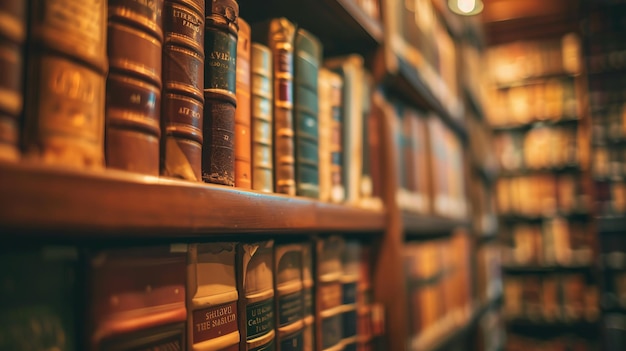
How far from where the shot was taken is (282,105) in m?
0.73

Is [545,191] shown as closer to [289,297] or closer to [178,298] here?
[289,297]

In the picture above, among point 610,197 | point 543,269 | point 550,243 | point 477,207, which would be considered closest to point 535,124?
point 610,197

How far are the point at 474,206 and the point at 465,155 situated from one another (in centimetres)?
24

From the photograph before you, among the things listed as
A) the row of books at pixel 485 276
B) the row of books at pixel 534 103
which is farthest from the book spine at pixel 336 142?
the row of books at pixel 534 103

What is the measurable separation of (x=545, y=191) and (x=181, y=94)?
313 cm

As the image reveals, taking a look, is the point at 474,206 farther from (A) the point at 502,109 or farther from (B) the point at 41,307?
(B) the point at 41,307

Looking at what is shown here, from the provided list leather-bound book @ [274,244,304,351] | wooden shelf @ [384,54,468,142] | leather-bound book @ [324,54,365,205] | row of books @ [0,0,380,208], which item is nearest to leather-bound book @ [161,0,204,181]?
row of books @ [0,0,380,208]

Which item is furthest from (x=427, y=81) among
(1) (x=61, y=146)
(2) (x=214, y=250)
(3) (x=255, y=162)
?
(1) (x=61, y=146)

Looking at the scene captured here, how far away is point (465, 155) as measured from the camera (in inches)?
86.9

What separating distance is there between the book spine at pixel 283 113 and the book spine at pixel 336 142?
17 centimetres

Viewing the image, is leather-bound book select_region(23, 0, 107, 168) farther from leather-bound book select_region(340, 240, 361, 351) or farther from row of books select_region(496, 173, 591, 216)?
row of books select_region(496, 173, 591, 216)

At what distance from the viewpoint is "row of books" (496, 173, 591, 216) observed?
10.1 ft

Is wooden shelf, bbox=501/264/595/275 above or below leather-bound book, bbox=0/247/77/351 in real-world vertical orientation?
below

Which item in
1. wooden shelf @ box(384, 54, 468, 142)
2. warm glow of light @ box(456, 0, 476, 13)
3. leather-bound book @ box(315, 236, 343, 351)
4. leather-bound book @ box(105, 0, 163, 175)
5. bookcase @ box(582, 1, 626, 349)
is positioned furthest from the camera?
bookcase @ box(582, 1, 626, 349)
